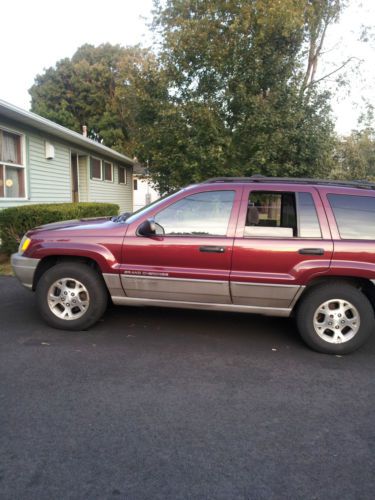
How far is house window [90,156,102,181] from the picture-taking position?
14920 mm

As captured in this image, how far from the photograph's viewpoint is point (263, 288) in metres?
3.83

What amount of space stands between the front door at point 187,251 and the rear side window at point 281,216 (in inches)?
7.9

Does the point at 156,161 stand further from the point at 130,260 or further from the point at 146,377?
the point at 146,377

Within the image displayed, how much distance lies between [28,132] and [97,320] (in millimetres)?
7805

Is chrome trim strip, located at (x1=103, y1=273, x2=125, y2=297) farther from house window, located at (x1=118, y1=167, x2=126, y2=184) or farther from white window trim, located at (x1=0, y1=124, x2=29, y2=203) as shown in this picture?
house window, located at (x1=118, y1=167, x2=126, y2=184)

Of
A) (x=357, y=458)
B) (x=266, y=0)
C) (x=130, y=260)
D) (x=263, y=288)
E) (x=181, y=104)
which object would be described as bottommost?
(x=357, y=458)

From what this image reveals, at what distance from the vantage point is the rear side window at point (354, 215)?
3.77 meters

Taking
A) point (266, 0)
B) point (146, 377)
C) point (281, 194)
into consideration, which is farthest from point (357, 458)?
point (266, 0)

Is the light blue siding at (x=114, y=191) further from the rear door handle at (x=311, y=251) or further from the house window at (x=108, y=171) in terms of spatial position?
the rear door handle at (x=311, y=251)

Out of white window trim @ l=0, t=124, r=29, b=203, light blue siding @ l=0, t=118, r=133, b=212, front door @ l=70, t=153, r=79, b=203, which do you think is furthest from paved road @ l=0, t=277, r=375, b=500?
front door @ l=70, t=153, r=79, b=203

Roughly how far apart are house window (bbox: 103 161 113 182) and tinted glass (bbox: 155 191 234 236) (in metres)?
13.3

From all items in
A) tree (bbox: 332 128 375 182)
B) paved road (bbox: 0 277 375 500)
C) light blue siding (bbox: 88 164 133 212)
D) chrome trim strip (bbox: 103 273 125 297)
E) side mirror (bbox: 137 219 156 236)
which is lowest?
paved road (bbox: 0 277 375 500)

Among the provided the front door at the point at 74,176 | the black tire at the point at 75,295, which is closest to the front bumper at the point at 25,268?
the black tire at the point at 75,295

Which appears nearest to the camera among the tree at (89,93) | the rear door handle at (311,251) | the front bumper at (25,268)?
the rear door handle at (311,251)
